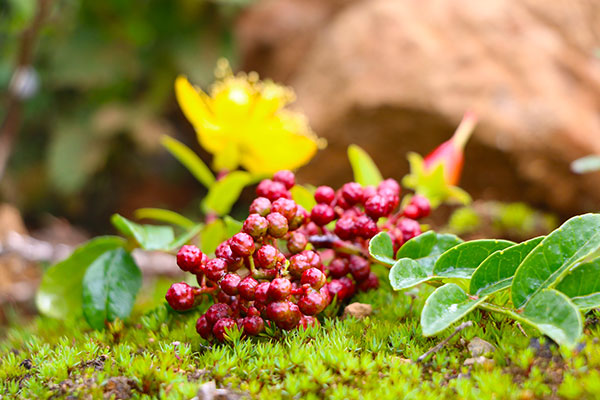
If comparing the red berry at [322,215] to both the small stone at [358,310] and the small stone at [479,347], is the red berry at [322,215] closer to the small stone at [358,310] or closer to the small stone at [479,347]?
the small stone at [358,310]

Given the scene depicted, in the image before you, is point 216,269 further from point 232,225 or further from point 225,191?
point 225,191

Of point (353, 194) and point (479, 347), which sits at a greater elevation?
point (353, 194)

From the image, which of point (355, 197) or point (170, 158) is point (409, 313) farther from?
point (170, 158)

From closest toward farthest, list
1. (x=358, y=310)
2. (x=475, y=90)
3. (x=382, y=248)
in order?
(x=382, y=248)
(x=358, y=310)
(x=475, y=90)

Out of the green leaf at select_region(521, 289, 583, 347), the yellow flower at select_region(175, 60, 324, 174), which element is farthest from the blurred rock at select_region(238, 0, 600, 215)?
the green leaf at select_region(521, 289, 583, 347)

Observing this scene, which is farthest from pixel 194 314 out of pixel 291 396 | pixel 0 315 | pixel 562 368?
pixel 0 315

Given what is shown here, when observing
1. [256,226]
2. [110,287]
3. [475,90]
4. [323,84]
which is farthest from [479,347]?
[323,84]

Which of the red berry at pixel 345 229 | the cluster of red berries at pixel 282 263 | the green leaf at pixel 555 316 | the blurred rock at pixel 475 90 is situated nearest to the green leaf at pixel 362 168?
the cluster of red berries at pixel 282 263
